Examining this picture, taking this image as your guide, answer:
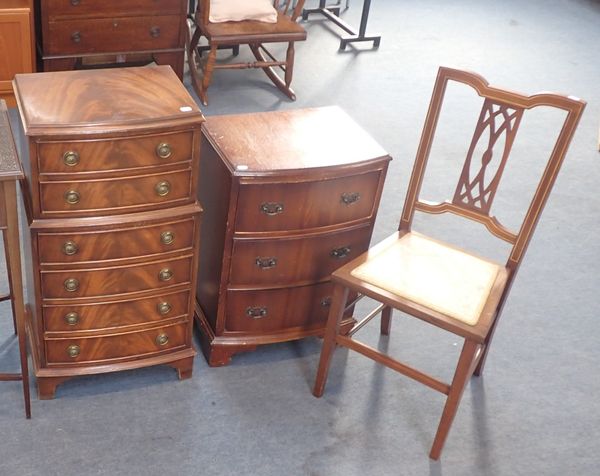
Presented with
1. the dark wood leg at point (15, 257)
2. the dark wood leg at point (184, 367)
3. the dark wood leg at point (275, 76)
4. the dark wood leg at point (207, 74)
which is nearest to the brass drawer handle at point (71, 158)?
the dark wood leg at point (15, 257)

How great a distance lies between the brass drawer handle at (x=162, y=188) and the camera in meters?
2.15

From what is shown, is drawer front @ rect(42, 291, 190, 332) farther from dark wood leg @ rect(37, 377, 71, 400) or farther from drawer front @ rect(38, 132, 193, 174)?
drawer front @ rect(38, 132, 193, 174)

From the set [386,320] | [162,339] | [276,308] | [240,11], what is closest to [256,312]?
[276,308]

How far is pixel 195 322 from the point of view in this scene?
2734 millimetres

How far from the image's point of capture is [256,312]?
99.8 inches

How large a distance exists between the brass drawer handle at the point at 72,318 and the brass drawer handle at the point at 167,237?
0.32 metres

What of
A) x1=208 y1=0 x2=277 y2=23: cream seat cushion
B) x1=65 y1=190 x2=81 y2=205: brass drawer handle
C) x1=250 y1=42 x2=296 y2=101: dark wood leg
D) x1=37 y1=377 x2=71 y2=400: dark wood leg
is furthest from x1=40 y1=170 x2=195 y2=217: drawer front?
x1=250 y1=42 x2=296 y2=101: dark wood leg

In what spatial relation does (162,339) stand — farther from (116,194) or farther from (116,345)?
(116,194)

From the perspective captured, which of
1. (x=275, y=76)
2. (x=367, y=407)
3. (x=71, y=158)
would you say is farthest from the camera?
(x=275, y=76)

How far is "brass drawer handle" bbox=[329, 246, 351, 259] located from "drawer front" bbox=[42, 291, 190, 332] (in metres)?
0.46

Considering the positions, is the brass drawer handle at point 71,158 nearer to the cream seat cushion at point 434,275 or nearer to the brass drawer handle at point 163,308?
the brass drawer handle at point 163,308

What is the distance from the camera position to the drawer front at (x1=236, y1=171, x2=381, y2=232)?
2.30 meters

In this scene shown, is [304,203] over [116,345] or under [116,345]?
over

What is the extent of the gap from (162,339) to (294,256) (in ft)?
1.52
